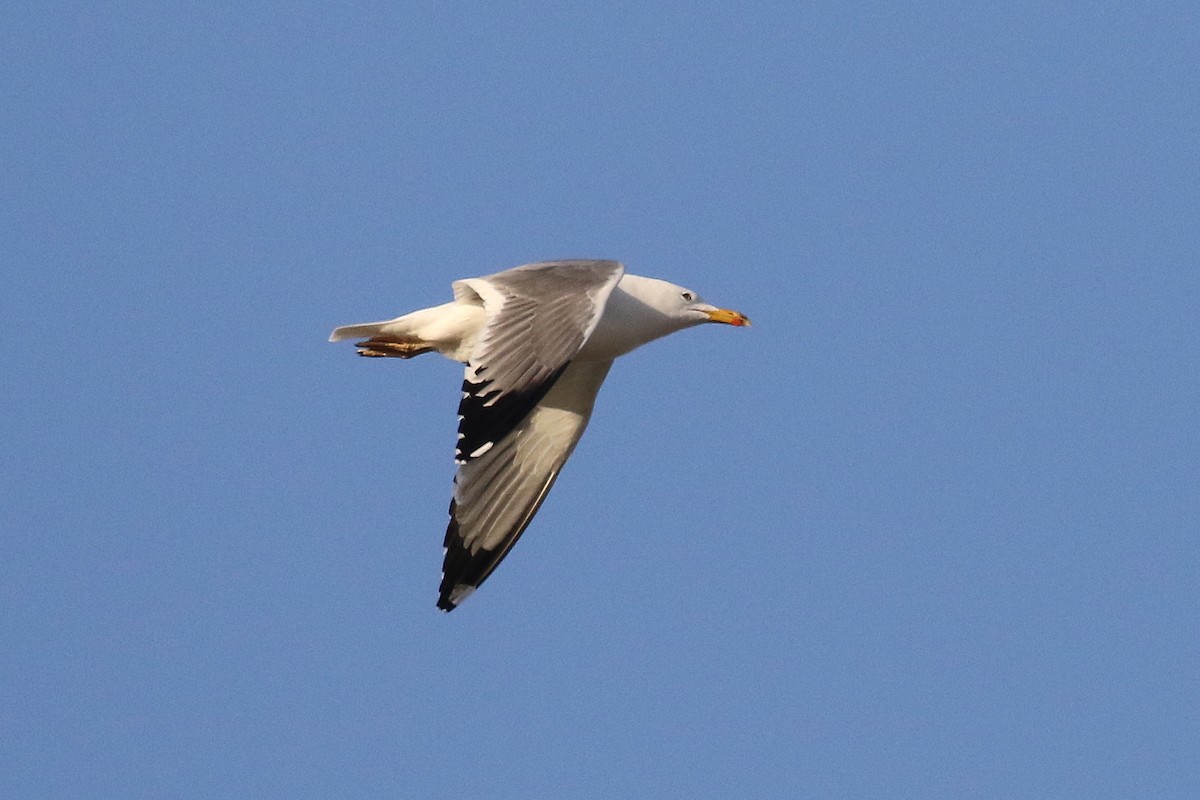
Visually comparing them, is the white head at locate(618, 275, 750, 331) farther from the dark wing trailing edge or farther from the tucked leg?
the tucked leg

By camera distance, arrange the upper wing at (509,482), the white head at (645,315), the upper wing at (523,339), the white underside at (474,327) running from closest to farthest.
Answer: the upper wing at (523,339)
the white underside at (474,327)
the white head at (645,315)
the upper wing at (509,482)

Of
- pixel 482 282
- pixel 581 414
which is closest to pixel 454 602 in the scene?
pixel 581 414

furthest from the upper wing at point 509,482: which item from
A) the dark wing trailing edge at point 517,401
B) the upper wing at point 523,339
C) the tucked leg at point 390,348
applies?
the upper wing at point 523,339

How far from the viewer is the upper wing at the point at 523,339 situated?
8.52m

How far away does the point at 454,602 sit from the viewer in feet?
33.9

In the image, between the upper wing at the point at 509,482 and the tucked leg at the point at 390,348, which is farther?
the upper wing at the point at 509,482

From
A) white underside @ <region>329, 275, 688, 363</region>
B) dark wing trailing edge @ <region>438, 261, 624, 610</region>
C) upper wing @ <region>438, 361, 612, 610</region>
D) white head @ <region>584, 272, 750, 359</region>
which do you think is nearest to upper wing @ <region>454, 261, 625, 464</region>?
dark wing trailing edge @ <region>438, 261, 624, 610</region>

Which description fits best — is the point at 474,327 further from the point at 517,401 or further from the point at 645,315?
the point at 517,401

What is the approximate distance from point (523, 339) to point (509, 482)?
5.83 feet

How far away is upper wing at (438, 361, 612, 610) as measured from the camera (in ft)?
33.9

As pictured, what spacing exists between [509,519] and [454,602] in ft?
1.66

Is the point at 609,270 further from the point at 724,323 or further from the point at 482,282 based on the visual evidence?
the point at 724,323

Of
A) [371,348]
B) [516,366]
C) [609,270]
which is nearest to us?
[516,366]

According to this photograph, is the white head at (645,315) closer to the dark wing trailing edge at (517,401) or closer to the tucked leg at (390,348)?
the dark wing trailing edge at (517,401)
